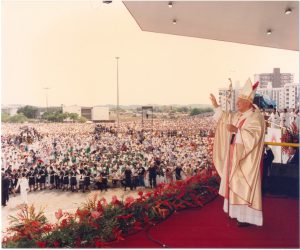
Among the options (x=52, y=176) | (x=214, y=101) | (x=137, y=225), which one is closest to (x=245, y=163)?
(x=214, y=101)

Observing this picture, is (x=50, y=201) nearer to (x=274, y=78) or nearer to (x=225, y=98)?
(x=225, y=98)

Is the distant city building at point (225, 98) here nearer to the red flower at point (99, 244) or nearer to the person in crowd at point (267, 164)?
the person in crowd at point (267, 164)

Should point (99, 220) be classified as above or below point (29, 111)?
below

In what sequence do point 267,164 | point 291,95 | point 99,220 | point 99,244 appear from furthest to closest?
point 267,164 < point 291,95 < point 99,220 < point 99,244

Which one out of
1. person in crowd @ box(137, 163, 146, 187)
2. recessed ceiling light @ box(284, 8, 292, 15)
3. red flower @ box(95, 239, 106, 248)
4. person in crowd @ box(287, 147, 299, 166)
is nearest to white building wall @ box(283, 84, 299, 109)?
person in crowd @ box(287, 147, 299, 166)

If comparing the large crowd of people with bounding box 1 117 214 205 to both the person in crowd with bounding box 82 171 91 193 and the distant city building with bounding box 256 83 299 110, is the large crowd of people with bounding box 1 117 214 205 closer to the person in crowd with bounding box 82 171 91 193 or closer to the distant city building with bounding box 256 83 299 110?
the person in crowd with bounding box 82 171 91 193

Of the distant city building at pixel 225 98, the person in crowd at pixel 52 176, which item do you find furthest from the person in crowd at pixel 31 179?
the distant city building at pixel 225 98

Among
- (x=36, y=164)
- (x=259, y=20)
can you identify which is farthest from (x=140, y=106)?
(x=259, y=20)
